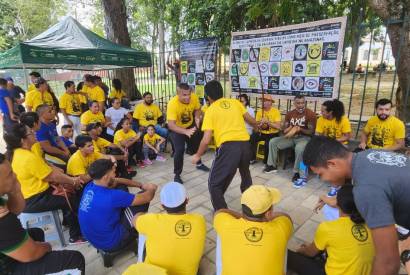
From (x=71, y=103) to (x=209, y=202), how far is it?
4.43 metres

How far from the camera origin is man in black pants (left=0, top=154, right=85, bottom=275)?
169 centimetres

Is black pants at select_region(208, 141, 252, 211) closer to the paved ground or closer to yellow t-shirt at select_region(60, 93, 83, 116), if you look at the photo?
the paved ground

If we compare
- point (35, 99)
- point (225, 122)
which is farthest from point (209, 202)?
point (35, 99)

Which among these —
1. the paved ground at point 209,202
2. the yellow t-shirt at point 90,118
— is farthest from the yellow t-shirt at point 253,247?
the yellow t-shirt at point 90,118

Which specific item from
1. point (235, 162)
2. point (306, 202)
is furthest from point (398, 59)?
point (235, 162)

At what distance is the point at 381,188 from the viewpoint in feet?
4.62

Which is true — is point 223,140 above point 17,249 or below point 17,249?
above

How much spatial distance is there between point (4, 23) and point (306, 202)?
30.3 metres

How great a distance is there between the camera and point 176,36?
10.3 metres

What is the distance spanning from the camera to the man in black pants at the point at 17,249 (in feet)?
5.53

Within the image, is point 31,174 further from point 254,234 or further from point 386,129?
point 386,129

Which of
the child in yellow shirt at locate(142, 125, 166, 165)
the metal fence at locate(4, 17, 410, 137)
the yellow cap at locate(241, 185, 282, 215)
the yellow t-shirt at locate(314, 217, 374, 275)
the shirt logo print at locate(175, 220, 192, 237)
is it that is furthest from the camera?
the child in yellow shirt at locate(142, 125, 166, 165)

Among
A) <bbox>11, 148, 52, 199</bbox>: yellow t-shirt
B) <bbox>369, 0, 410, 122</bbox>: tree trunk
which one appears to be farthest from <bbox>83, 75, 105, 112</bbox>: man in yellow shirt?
<bbox>369, 0, 410, 122</bbox>: tree trunk

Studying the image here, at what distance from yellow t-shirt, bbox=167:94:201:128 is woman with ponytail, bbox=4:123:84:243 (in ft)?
6.60
